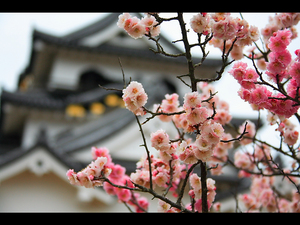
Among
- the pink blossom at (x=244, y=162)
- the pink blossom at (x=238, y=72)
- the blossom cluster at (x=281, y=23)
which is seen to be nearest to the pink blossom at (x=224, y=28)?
the pink blossom at (x=238, y=72)

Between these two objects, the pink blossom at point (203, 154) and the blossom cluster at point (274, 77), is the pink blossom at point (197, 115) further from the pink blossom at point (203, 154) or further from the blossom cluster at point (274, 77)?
the blossom cluster at point (274, 77)

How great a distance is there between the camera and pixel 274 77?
86.9 inches

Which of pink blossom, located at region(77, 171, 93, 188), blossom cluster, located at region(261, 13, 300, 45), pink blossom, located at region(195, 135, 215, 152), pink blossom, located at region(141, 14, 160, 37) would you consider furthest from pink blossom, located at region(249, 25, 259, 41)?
pink blossom, located at region(77, 171, 93, 188)

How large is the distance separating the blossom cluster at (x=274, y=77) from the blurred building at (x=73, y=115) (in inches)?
122

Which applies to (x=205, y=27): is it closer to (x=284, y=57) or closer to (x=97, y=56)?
(x=284, y=57)

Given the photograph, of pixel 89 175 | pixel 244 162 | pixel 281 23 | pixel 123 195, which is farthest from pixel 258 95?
pixel 244 162

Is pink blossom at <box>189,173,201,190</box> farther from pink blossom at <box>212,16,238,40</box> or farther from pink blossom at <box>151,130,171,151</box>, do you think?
pink blossom at <box>212,16,238,40</box>

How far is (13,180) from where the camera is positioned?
6066 millimetres

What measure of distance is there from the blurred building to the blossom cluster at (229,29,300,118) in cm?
311

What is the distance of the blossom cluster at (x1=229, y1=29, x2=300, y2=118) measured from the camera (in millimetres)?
2125

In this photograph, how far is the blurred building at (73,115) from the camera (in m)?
6.01

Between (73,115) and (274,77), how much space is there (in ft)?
29.1

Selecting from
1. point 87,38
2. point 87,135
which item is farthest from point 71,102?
point 87,38
